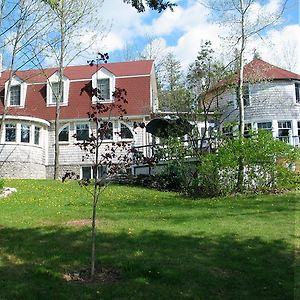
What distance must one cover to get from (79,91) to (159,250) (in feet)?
80.6

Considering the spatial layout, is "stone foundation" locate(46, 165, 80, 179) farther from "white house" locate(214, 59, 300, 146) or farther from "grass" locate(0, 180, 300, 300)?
"grass" locate(0, 180, 300, 300)

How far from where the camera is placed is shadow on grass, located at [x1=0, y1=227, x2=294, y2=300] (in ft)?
18.6

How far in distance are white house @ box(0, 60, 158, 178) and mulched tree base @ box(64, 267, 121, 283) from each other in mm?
20725

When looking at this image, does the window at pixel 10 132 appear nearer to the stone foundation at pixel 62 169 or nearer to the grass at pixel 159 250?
the stone foundation at pixel 62 169

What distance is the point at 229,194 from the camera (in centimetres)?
1516

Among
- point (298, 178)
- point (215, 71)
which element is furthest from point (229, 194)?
point (215, 71)

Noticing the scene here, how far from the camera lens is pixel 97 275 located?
20.7ft

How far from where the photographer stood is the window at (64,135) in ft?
97.7

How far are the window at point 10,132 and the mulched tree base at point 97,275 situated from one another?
22501 millimetres

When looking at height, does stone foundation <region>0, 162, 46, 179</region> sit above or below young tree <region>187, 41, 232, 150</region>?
below

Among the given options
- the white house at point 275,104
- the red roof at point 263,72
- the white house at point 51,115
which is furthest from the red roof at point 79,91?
the red roof at point 263,72

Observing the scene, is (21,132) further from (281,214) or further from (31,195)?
(281,214)

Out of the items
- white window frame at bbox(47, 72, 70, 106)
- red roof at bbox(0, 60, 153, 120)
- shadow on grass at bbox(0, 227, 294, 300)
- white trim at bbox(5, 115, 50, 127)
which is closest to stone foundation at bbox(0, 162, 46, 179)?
white trim at bbox(5, 115, 50, 127)

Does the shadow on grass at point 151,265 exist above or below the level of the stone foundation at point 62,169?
below
